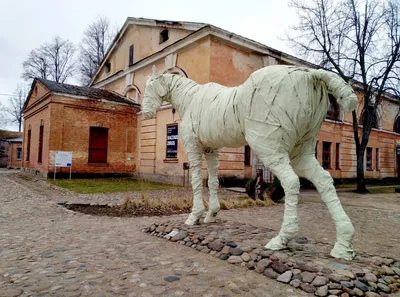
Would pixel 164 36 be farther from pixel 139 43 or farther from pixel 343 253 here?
pixel 343 253

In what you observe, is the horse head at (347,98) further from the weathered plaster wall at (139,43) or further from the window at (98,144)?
the window at (98,144)

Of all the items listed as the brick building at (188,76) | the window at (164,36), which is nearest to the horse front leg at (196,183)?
the brick building at (188,76)

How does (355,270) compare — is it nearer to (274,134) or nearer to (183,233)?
(274,134)

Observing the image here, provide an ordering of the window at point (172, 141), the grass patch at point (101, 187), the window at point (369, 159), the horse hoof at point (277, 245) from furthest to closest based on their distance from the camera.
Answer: the window at point (369, 159) < the window at point (172, 141) < the grass patch at point (101, 187) < the horse hoof at point (277, 245)

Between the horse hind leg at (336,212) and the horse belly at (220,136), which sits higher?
the horse belly at (220,136)

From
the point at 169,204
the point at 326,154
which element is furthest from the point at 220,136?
the point at 326,154

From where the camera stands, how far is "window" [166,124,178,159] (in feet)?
49.3

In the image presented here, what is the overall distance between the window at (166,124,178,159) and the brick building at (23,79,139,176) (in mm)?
3710

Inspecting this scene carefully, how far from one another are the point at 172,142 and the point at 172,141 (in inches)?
2.1

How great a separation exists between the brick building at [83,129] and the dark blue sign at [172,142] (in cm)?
371

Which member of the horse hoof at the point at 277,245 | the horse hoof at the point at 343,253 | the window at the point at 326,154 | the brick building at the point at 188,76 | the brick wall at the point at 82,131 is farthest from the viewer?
the window at the point at 326,154

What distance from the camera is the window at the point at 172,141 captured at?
49.3 feet

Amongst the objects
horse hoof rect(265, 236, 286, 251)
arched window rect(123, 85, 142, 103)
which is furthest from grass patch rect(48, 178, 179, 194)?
horse hoof rect(265, 236, 286, 251)

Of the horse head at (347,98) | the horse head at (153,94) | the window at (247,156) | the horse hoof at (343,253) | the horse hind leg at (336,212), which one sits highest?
the horse head at (153,94)
